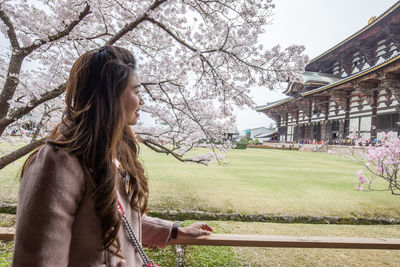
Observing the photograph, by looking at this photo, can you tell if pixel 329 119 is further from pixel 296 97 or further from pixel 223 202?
pixel 223 202

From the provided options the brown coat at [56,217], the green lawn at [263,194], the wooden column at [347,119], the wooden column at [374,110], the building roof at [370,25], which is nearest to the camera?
the brown coat at [56,217]

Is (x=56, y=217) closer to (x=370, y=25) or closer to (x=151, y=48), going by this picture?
(x=151, y=48)

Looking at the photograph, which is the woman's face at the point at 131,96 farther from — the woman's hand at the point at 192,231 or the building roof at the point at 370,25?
the building roof at the point at 370,25

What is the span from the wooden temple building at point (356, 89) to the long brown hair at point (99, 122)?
960 centimetres

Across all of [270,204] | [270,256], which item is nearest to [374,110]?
[270,204]

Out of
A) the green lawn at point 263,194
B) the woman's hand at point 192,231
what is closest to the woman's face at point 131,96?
the woman's hand at point 192,231

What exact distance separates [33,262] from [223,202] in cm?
423

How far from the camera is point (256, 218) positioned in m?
4.02

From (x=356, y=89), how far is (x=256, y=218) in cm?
1247

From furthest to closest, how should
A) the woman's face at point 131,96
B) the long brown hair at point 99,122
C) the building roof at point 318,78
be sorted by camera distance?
the building roof at point 318,78 < the woman's face at point 131,96 < the long brown hair at point 99,122

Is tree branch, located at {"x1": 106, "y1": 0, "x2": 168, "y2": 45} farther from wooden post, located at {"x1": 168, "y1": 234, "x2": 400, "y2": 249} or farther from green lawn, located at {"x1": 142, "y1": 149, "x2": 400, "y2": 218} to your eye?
green lawn, located at {"x1": 142, "y1": 149, "x2": 400, "y2": 218}

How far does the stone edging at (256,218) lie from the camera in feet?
13.1

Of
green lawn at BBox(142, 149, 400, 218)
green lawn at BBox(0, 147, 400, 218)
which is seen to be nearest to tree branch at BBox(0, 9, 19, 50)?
green lawn at BBox(0, 147, 400, 218)

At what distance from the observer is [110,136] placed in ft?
2.42
